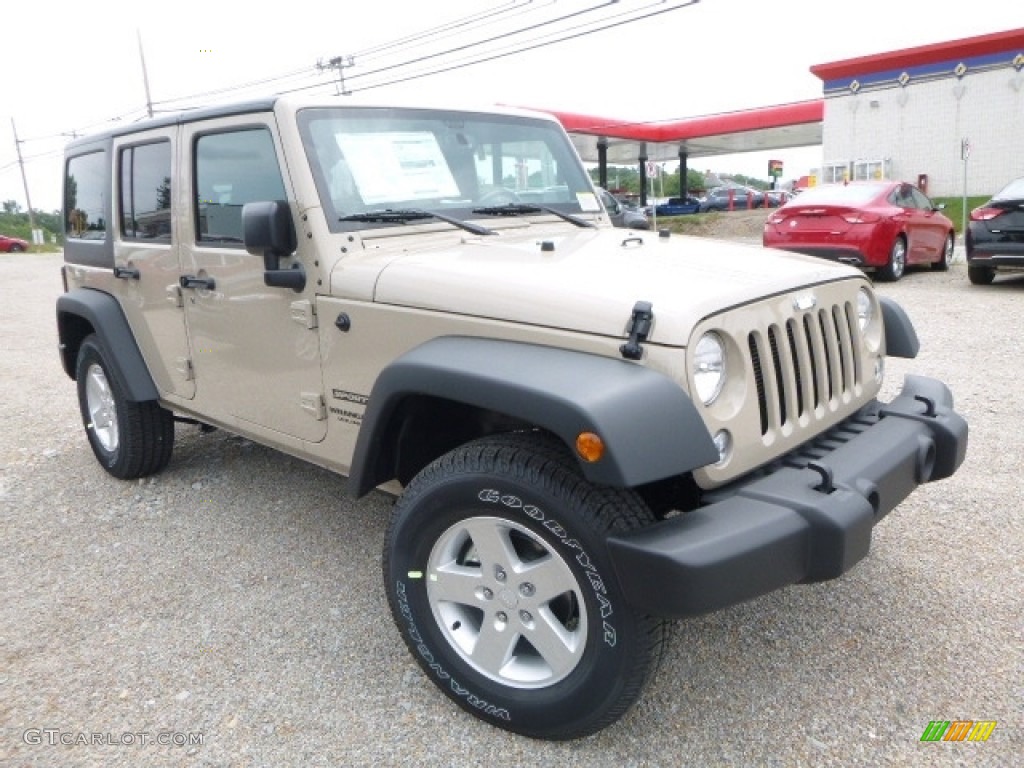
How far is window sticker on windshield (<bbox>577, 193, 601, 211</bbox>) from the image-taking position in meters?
3.98

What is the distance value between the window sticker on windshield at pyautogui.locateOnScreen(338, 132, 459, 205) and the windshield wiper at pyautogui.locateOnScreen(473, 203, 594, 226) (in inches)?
6.2

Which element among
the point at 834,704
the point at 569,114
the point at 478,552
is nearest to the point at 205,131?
the point at 478,552

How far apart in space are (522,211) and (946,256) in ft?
38.9

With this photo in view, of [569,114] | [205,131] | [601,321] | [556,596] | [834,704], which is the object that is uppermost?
[569,114]

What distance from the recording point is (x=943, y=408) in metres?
2.97

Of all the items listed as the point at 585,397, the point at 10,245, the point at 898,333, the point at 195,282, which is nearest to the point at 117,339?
the point at 195,282

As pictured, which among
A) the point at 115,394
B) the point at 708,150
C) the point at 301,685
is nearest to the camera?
the point at 301,685

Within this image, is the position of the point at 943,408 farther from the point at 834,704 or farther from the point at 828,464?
the point at 834,704

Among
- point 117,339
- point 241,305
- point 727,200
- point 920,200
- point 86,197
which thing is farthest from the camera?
point 727,200

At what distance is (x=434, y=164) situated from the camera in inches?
135

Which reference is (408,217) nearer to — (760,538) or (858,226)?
(760,538)

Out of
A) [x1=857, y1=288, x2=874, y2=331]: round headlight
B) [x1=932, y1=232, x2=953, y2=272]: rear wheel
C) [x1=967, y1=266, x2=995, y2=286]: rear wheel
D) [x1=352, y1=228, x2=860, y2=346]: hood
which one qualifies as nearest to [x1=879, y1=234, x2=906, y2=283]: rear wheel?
[x1=967, y1=266, x2=995, y2=286]: rear wheel

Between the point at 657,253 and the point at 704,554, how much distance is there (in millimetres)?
1329

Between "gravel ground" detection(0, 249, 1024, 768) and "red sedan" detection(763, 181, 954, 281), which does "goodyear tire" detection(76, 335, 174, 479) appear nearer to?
"gravel ground" detection(0, 249, 1024, 768)
